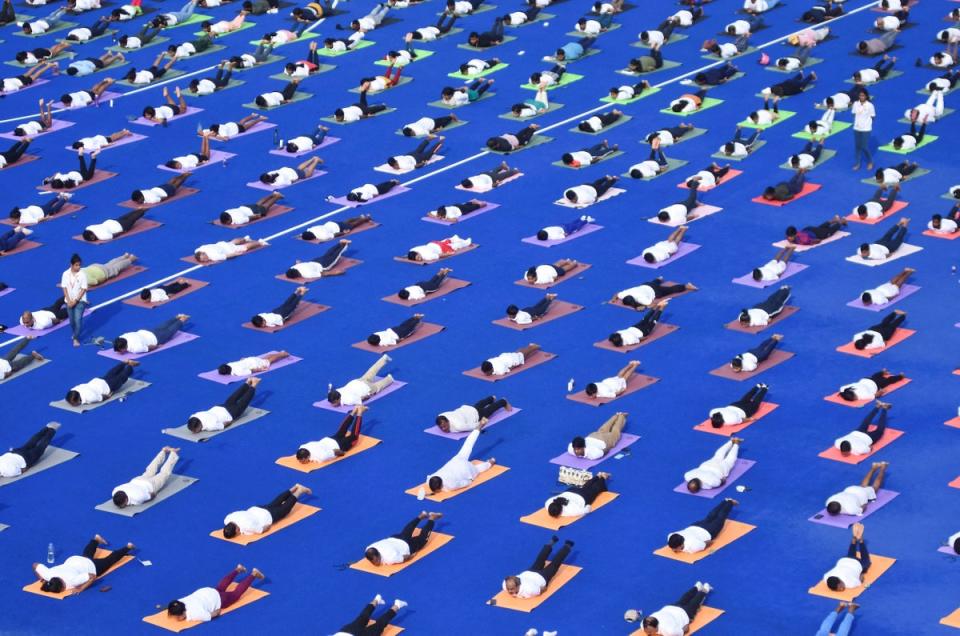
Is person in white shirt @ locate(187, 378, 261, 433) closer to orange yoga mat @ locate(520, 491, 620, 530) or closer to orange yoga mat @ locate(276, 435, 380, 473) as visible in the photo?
orange yoga mat @ locate(276, 435, 380, 473)

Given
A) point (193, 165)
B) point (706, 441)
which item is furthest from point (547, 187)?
point (706, 441)

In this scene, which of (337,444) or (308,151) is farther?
(308,151)

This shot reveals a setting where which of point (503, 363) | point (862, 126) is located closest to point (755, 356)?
point (503, 363)

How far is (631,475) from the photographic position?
34.6m

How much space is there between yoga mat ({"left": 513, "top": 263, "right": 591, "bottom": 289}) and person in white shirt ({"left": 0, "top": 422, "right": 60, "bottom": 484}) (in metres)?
12.0

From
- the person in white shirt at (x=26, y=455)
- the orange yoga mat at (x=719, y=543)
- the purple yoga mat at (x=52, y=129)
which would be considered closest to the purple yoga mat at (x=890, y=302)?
the orange yoga mat at (x=719, y=543)

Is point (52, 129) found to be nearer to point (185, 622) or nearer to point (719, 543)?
point (185, 622)

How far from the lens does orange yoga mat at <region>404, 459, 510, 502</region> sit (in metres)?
34.0

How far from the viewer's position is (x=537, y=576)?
30.9m

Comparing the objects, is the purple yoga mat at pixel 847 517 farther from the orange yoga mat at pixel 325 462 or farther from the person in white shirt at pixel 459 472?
the orange yoga mat at pixel 325 462

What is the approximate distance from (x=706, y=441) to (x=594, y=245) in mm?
10154

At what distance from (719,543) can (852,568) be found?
262cm

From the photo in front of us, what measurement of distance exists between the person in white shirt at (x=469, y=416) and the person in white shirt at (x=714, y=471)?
174 inches

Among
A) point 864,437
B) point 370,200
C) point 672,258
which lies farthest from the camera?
point 370,200
